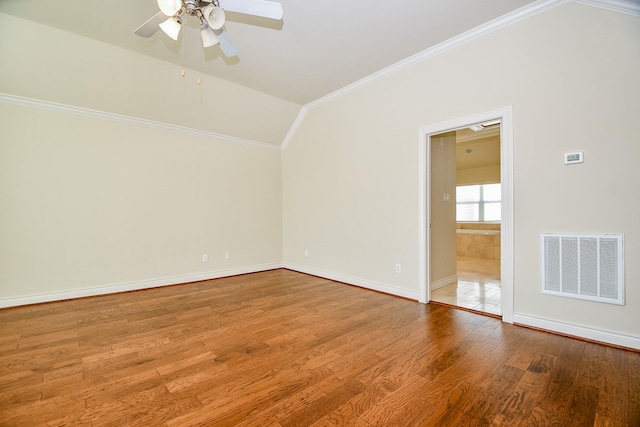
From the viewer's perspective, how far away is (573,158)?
95.5 inches

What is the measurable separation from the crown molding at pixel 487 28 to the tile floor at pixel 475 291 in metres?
2.90

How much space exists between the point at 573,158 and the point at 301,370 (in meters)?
2.92

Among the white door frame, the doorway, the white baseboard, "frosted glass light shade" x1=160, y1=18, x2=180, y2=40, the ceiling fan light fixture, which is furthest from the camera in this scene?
the white baseboard

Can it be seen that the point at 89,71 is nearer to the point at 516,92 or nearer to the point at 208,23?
the point at 208,23

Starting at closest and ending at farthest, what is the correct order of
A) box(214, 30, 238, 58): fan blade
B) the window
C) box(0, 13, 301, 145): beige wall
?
box(214, 30, 238, 58): fan blade
box(0, 13, 301, 145): beige wall
the window

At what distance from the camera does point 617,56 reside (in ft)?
7.32

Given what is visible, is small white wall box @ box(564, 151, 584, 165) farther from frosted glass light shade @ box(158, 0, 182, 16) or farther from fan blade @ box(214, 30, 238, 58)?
frosted glass light shade @ box(158, 0, 182, 16)

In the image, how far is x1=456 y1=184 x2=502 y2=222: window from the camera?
→ 7426 mm

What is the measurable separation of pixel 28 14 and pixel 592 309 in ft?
19.3

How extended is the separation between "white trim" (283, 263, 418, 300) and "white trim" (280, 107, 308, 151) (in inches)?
98.7

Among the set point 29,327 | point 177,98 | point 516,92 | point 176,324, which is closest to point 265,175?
point 177,98

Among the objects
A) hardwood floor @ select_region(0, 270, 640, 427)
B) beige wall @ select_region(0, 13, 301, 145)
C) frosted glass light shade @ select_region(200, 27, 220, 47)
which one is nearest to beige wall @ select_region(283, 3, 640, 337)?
hardwood floor @ select_region(0, 270, 640, 427)

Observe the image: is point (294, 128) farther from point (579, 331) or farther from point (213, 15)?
point (579, 331)

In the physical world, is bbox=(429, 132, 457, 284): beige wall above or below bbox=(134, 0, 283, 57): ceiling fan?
below
